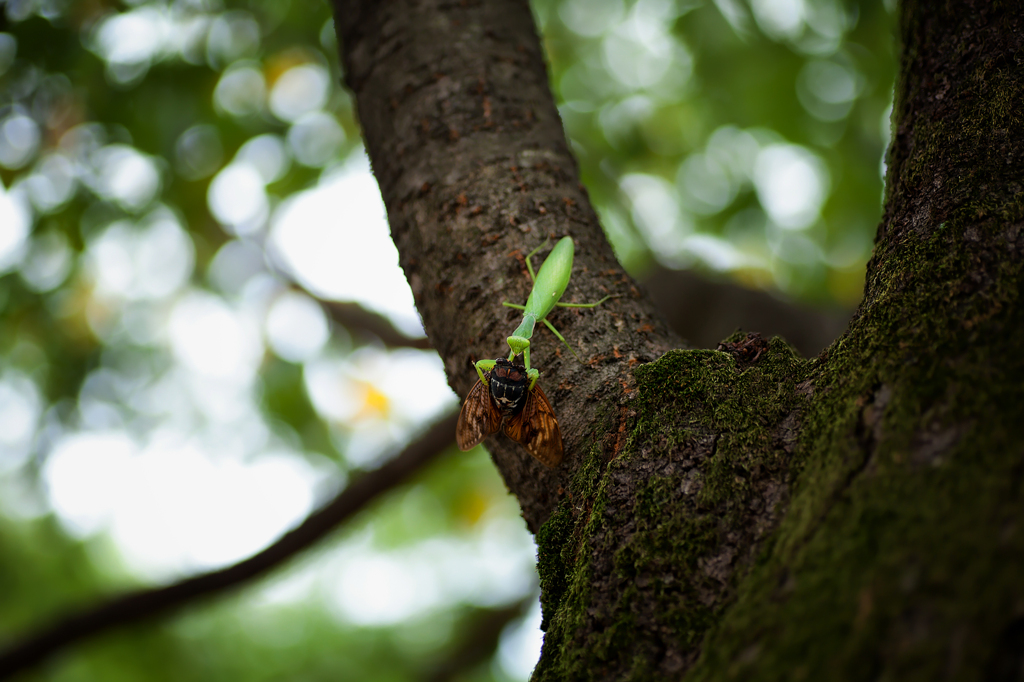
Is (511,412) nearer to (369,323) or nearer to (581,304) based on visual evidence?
(581,304)

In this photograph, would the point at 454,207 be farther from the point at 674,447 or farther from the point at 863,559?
the point at 863,559

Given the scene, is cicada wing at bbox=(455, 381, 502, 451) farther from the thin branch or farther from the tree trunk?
the thin branch

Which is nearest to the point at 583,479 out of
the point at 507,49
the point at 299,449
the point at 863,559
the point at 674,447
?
the point at 674,447

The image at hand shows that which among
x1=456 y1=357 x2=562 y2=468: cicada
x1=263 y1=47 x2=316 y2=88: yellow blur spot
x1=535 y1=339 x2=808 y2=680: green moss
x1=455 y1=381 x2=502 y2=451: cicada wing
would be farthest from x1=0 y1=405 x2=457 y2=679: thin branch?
x1=263 y1=47 x2=316 y2=88: yellow blur spot

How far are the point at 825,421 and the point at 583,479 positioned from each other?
2.25 feet

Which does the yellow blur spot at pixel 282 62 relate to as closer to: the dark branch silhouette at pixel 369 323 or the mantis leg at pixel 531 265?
the dark branch silhouette at pixel 369 323

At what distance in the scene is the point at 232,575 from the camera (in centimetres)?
462

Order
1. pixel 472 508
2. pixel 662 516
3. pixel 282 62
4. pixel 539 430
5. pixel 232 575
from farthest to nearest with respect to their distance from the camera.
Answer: pixel 472 508
pixel 282 62
pixel 232 575
pixel 539 430
pixel 662 516

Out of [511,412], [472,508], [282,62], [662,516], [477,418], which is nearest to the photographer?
[662,516]

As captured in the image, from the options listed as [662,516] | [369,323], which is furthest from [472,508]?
[662,516]

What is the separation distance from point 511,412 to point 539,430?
180 mm

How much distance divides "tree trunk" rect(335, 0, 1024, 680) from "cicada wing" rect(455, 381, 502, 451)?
62 mm

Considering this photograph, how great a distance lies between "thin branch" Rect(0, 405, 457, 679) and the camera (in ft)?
14.5

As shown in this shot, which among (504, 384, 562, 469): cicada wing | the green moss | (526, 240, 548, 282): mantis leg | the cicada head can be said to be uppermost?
(526, 240, 548, 282): mantis leg
